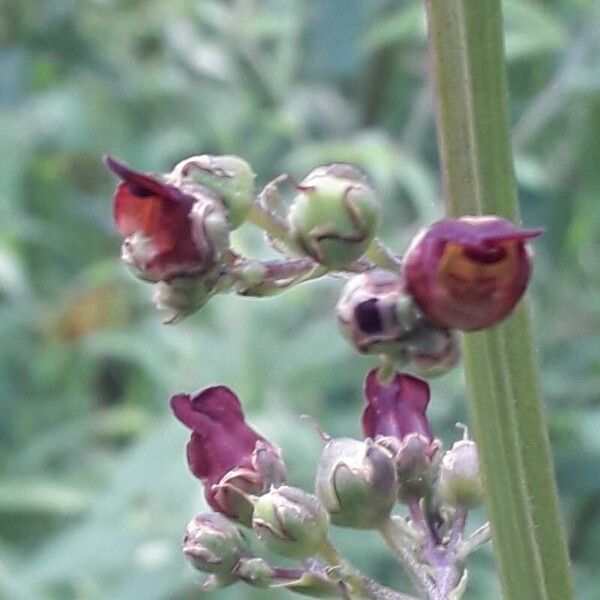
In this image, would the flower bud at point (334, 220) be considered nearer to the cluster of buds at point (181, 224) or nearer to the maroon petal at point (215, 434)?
the cluster of buds at point (181, 224)

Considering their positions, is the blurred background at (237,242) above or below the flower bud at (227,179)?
above

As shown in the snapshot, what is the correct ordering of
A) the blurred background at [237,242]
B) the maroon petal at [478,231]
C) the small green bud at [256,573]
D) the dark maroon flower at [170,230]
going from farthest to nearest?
the blurred background at [237,242] < the small green bud at [256,573] < the dark maroon flower at [170,230] < the maroon petal at [478,231]

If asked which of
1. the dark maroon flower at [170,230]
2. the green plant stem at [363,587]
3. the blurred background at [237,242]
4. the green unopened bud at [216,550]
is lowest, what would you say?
the green plant stem at [363,587]

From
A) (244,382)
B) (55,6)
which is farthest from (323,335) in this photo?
(55,6)

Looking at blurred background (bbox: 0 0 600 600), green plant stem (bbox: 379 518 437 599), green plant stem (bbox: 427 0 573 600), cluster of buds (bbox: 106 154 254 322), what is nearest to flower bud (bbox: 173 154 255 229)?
cluster of buds (bbox: 106 154 254 322)

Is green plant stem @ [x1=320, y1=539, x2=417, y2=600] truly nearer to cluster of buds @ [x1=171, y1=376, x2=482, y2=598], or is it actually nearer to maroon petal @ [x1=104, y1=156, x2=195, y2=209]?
cluster of buds @ [x1=171, y1=376, x2=482, y2=598]

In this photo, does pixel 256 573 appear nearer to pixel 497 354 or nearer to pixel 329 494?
pixel 329 494

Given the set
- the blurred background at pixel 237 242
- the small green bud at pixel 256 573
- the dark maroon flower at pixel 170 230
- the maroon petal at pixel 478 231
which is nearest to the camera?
the maroon petal at pixel 478 231

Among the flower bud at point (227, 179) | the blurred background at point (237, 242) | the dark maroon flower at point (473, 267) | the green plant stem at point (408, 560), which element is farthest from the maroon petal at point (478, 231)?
the blurred background at point (237, 242)

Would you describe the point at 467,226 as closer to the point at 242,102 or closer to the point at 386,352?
the point at 386,352

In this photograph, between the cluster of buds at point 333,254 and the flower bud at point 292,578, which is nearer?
the cluster of buds at point 333,254
